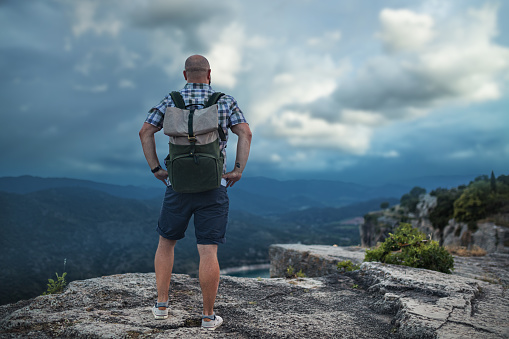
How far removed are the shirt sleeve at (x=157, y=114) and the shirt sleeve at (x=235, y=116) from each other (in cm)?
64

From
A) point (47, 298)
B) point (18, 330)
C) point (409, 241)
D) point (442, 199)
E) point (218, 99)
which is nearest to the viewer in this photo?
point (18, 330)

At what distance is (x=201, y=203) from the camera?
3471mm

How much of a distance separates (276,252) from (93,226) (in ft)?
347

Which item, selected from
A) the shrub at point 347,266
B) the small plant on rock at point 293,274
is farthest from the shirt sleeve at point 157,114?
the shrub at point 347,266

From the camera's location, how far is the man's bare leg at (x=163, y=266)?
12.0 feet

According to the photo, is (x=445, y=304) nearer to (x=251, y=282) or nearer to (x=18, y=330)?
(x=251, y=282)

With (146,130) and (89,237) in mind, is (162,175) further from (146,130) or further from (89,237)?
(89,237)

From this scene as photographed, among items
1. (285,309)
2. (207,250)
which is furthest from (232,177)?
(285,309)

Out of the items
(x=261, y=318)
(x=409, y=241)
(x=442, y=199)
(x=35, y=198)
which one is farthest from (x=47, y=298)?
(x=35, y=198)

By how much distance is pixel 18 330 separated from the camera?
10.6 feet

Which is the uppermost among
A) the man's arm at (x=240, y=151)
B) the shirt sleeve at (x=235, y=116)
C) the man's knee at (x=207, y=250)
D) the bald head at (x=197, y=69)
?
the bald head at (x=197, y=69)

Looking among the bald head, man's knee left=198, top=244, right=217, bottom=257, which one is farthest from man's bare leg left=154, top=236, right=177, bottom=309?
the bald head

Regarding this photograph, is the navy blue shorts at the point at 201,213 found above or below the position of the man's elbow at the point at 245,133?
below

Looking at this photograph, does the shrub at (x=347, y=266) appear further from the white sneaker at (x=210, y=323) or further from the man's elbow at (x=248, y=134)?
the man's elbow at (x=248, y=134)
